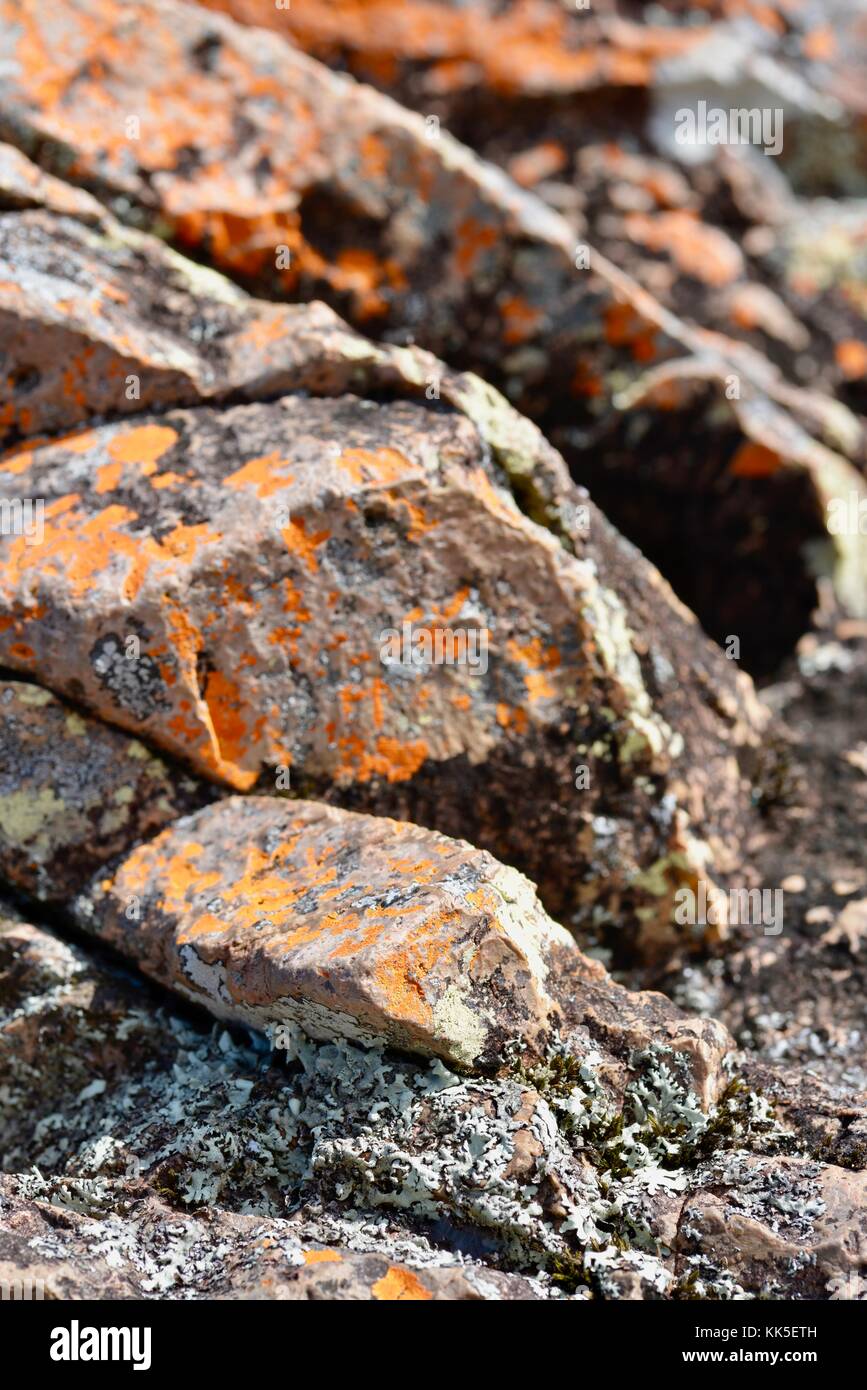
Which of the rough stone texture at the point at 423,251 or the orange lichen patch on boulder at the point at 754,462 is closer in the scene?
the rough stone texture at the point at 423,251

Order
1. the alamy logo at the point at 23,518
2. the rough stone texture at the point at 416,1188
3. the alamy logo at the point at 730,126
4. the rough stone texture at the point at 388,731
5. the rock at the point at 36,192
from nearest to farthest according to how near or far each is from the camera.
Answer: the rough stone texture at the point at 416,1188
the rough stone texture at the point at 388,731
the alamy logo at the point at 23,518
the rock at the point at 36,192
the alamy logo at the point at 730,126

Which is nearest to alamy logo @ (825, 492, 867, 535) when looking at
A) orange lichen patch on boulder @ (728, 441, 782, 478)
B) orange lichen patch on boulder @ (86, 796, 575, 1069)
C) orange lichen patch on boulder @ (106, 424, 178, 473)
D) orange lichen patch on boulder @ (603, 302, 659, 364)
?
orange lichen patch on boulder @ (728, 441, 782, 478)

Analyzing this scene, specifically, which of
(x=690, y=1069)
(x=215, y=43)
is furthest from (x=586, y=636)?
(x=215, y=43)

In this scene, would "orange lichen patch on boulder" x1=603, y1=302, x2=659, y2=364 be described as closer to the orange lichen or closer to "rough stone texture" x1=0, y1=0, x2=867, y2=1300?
"rough stone texture" x1=0, y1=0, x2=867, y2=1300

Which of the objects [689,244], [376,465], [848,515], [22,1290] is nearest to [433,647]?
[376,465]
